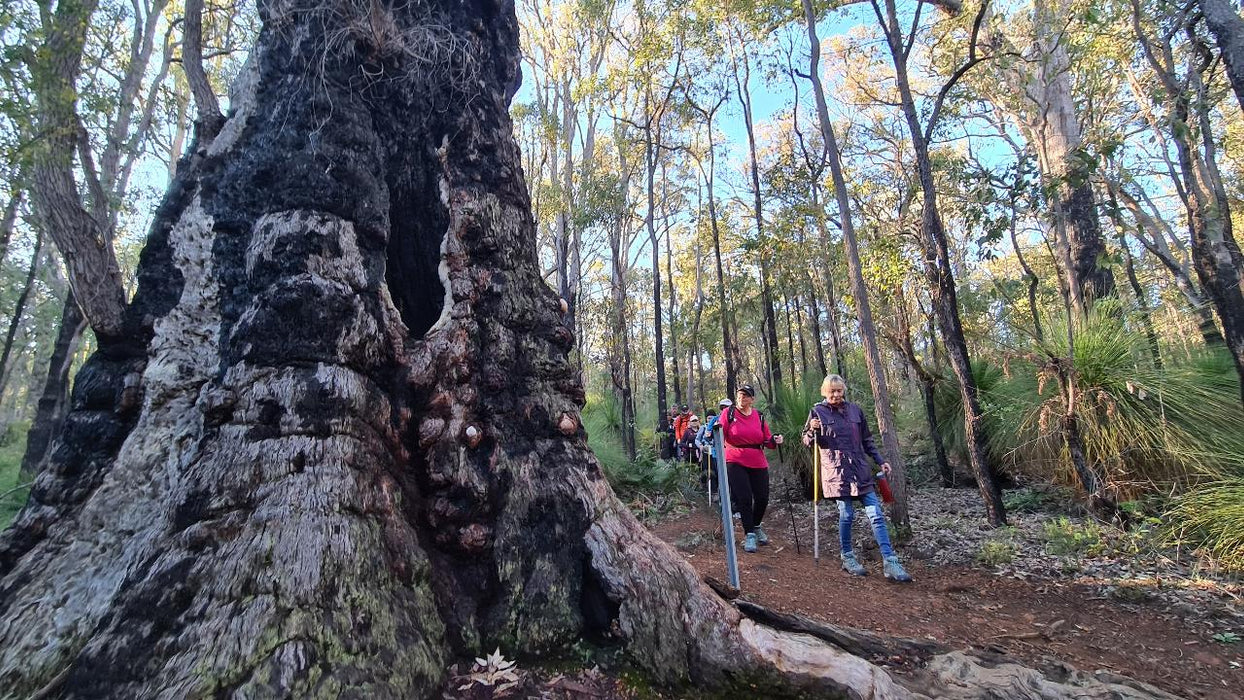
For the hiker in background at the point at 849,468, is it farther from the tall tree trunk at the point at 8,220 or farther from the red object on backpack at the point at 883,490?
the tall tree trunk at the point at 8,220

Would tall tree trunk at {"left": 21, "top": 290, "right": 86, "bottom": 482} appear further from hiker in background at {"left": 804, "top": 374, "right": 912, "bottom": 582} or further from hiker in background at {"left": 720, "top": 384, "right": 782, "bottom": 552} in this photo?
hiker in background at {"left": 804, "top": 374, "right": 912, "bottom": 582}

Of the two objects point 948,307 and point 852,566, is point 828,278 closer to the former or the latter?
point 948,307

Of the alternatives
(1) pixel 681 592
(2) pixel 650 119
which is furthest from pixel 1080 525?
(2) pixel 650 119

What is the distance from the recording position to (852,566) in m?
5.26

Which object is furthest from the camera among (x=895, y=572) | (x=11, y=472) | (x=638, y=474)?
(x=11, y=472)

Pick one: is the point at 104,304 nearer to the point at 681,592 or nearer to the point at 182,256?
the point at 182,256

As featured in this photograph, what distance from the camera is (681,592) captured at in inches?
106

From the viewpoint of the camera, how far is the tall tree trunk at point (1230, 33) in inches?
158

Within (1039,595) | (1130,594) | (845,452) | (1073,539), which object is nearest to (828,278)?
(1073,539)

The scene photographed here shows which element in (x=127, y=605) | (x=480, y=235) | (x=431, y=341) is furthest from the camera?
(x=480, y=235)

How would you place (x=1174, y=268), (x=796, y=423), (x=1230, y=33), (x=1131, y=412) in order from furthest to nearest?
(x=1174, y=268) < (x=796, y=423) < (x=1131, y=412) < (x=1230, y=33)

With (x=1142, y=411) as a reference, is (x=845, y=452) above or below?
below

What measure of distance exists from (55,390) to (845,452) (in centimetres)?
1259

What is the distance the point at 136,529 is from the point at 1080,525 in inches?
287
